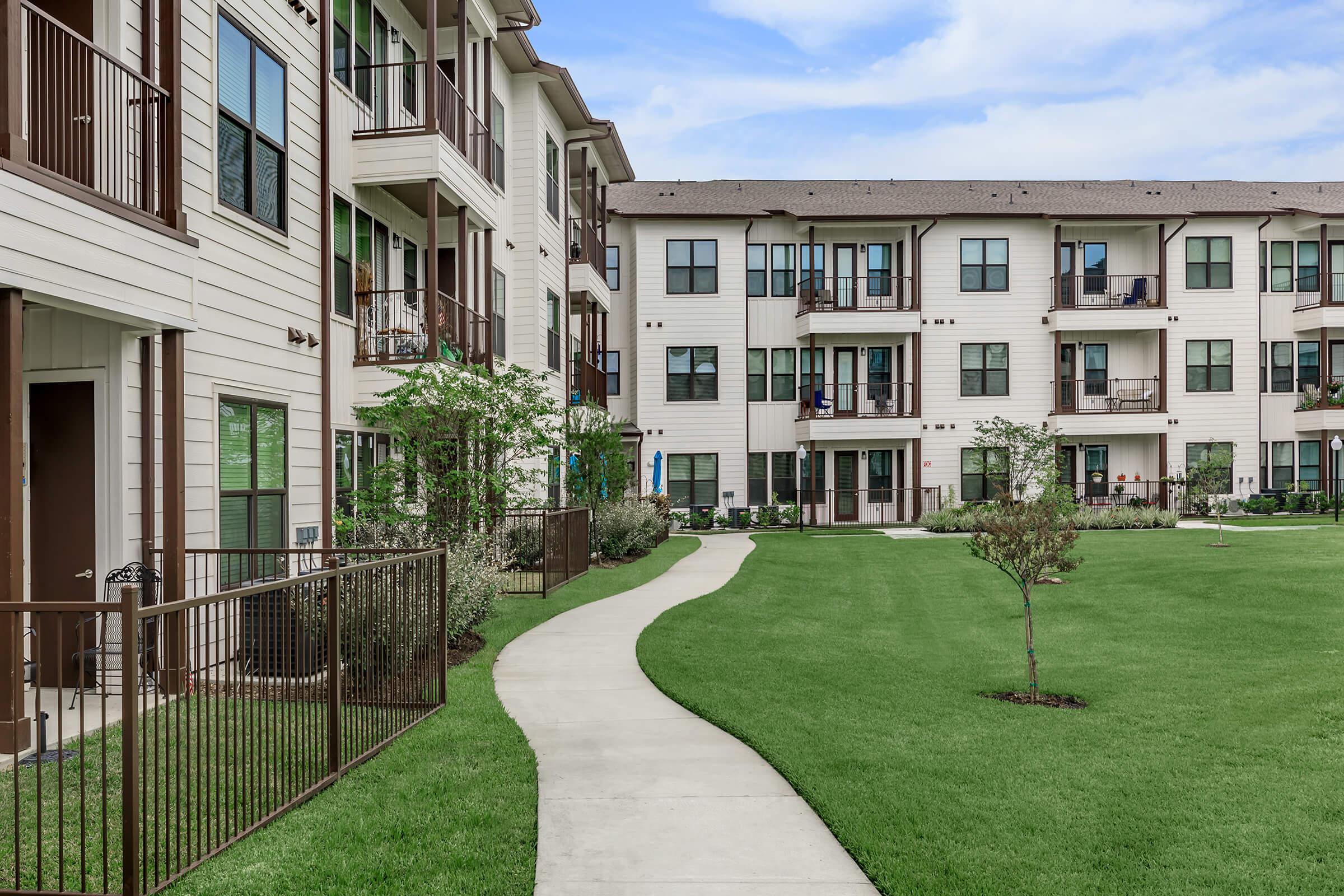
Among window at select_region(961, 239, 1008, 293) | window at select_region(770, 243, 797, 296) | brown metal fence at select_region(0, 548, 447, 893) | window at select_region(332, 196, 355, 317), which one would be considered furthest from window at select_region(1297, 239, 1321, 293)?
brown metal fence at select_region(0, 548, 447, 893)

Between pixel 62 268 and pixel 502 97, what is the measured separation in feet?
51.1

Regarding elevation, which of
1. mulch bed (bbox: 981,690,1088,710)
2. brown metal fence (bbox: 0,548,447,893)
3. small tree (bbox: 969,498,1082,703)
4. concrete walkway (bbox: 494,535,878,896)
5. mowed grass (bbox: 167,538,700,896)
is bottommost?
mulch bed (bbox: 981,690,1088,710)

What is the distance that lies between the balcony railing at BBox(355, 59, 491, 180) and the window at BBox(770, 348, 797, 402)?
1965 cm

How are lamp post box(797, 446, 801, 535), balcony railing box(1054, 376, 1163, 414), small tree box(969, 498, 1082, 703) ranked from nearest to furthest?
small tree box(969, 498, 1082, 703), lamp post box(797, 446, 801, 535), balcony railing box(1054, 376, 1163, 414)

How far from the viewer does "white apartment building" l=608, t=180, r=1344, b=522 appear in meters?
35.4

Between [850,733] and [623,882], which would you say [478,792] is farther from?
[850,733]

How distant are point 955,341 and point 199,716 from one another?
33.7 metres

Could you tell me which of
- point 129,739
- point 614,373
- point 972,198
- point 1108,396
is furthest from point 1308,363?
point 129,739

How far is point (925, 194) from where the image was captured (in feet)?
123

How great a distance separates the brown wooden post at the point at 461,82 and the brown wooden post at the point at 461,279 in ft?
0.07

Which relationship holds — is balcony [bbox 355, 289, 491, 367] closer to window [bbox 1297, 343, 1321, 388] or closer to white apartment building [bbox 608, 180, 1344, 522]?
white apartment building [bbox 608, 180, 1344, 522]

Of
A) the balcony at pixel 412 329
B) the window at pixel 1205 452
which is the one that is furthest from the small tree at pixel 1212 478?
the balcony at pixel 412 329

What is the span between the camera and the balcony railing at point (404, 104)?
1455cm

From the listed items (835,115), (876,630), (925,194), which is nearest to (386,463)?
(876,630)
